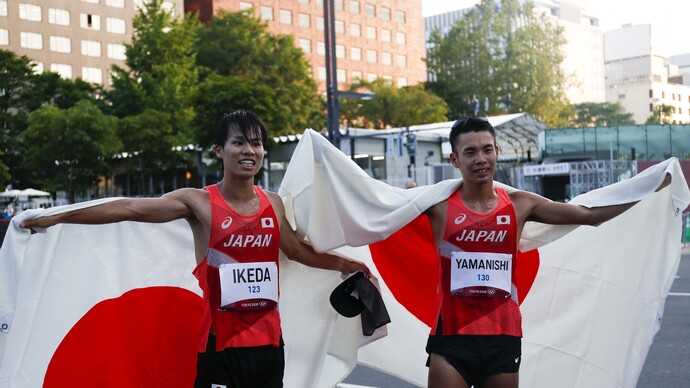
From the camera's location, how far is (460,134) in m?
4.37

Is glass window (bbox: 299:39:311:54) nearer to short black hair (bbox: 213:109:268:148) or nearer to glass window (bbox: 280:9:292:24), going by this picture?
glass window (bbox: 280:9:292:24)

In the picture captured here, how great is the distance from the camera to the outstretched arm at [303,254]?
4.51 metres

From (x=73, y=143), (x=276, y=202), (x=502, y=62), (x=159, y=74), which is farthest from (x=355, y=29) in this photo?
(x=276, y=202)

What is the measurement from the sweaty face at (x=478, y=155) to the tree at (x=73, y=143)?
40631 millimetres

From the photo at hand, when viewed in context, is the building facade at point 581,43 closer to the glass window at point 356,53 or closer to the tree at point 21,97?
the glass window at point 356,53

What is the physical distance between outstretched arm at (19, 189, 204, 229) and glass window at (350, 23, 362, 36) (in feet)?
325

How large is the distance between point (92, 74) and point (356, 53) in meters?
31.4

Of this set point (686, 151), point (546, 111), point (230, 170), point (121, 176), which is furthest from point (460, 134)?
point (546, 111)

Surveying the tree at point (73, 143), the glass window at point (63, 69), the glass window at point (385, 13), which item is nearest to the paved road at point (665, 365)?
the tree at point (73, 143)

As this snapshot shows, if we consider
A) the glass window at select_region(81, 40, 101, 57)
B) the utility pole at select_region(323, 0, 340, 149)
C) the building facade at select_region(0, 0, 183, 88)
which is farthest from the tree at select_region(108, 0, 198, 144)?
the glass window at select_region(81, 40, 101, 57)

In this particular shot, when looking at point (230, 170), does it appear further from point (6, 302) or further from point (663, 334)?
point (663, 334)

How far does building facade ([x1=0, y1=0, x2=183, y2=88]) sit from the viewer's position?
8362 centimetres

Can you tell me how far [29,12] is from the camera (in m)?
84.6

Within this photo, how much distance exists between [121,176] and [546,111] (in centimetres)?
4365
